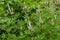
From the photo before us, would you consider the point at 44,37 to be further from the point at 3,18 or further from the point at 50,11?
the point at 3,18

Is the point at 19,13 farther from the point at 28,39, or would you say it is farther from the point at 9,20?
the point at 28,39

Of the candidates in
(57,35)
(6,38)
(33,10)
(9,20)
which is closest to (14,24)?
(9,20)

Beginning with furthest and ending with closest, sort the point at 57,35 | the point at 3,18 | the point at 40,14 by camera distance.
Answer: the point at 3,18 < the point at 40,14 < the point at 57,35

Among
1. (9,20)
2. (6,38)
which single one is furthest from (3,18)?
(6,38)

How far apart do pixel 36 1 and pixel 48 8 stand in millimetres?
622

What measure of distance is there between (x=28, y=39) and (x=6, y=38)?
1.28 feet

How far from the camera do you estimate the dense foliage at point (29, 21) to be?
3117mm

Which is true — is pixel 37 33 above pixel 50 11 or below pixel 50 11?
below

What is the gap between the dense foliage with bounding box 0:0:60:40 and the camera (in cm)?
312

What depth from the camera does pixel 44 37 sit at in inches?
122

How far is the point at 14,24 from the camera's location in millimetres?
3455

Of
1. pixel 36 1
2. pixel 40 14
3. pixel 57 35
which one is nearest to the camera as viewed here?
pixel 57 35

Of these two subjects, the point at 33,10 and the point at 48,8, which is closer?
the point at 48,8

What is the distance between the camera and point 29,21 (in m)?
3.32
